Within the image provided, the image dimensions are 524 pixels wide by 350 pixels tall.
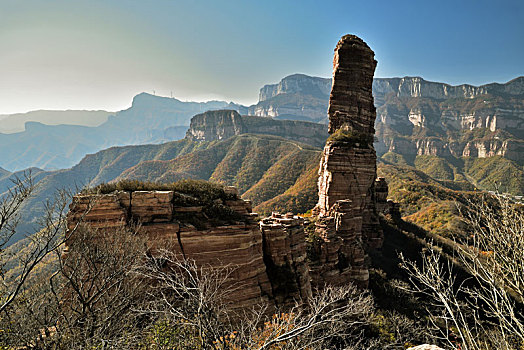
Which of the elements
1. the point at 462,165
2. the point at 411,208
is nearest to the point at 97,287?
the point at 411,208

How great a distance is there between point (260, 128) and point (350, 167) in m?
171

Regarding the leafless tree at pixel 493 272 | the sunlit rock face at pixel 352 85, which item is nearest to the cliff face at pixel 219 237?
the leafless tree at pixel 493 272

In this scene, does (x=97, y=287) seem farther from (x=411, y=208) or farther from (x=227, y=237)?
(x=411, y=208)

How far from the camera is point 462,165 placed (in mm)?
163500

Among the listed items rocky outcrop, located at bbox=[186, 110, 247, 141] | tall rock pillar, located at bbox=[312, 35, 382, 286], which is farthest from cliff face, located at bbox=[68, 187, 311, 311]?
rocky outcrop, located at bbox=[186, 110, 247, 141]

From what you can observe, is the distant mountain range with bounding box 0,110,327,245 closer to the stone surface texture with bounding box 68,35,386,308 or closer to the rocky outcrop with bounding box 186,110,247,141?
the rocky outcrop with bounding box 186,110,247,141

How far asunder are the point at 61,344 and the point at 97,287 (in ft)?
5.81

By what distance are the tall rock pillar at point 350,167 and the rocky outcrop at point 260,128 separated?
6230 inches

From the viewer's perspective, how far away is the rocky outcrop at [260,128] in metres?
188

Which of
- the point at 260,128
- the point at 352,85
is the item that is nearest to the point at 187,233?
the point at 352,85

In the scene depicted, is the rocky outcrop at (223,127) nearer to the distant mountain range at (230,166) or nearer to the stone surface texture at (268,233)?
the distant mountain range at (230,166)

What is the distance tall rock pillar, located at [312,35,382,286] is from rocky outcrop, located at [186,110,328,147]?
158 m

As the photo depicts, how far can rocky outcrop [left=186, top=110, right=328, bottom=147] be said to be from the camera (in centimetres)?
18800

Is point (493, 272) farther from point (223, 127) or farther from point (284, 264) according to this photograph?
point (223, 127)
